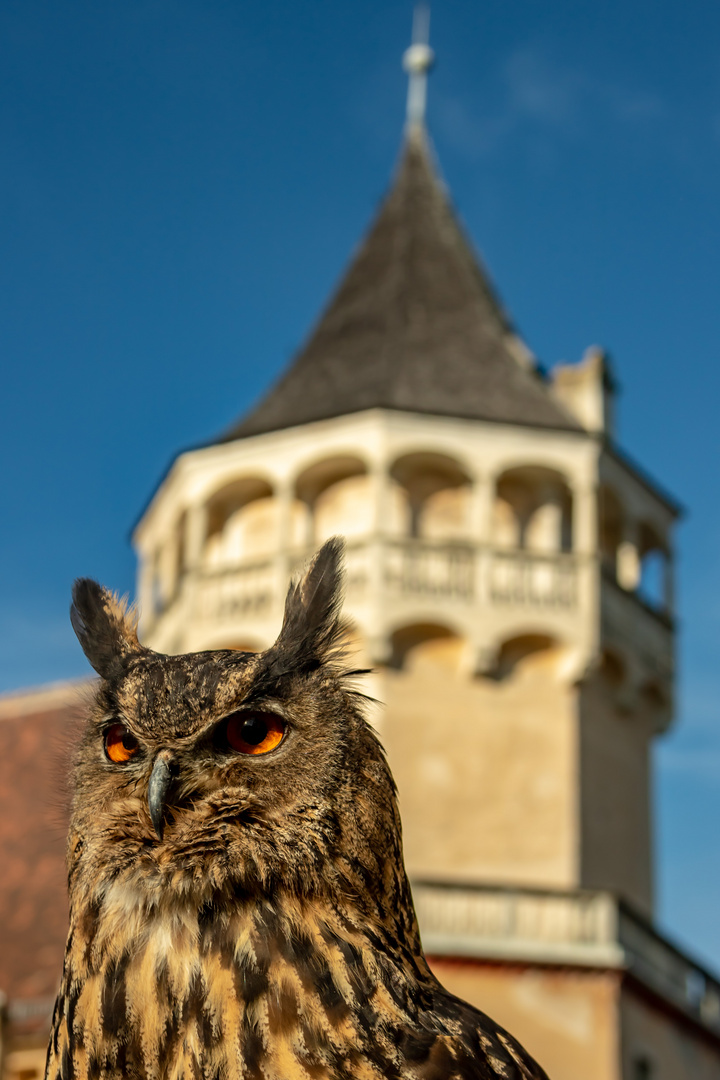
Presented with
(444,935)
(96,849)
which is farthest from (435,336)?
(96,849)

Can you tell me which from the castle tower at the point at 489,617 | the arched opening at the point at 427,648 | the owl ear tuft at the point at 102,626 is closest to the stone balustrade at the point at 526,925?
the castle tower at the point at 489,617

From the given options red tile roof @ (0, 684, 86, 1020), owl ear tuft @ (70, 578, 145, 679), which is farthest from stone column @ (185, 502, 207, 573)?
owl ear tuft @ (70, 578, 145, 679)

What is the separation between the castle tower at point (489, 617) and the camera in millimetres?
29688

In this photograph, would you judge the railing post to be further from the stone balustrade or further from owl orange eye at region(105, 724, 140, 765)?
owl orange eye at region(105, 724, 140, 765)

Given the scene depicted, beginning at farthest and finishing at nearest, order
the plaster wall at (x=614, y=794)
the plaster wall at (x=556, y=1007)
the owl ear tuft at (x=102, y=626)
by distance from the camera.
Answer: the plaster wall at (x=614, y=794) → the plaster wall at (x=556, y=1007) → the owl ear tuft at (x=102, y=626)

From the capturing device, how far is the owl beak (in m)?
3.83

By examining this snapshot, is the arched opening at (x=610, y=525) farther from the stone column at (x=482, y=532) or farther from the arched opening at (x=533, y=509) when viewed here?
the stone column at (x=482, y=532)

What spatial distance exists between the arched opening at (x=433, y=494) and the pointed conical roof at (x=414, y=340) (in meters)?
1.07

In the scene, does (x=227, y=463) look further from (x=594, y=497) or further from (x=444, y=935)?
(x=444, y=935)

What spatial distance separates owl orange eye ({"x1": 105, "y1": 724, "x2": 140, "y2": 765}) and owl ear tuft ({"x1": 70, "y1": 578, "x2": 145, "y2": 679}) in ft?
0.52

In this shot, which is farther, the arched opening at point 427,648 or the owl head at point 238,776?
the arched opening at point 427,648

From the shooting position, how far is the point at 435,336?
36.7m

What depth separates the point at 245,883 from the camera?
→ 12.4 feet

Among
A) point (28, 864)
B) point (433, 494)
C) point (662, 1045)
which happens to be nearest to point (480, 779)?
point (433, 494)
